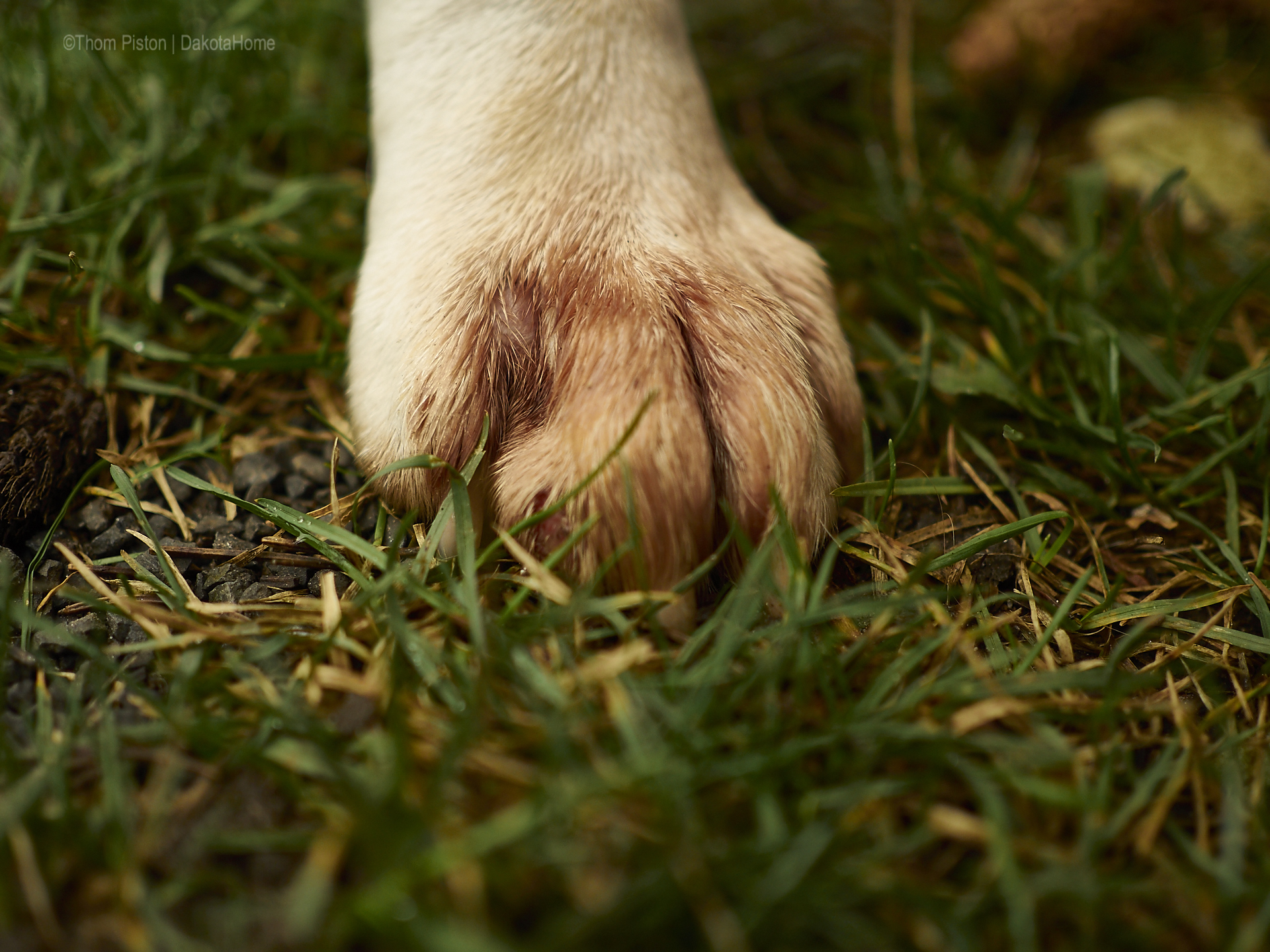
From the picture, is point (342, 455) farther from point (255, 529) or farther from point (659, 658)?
point (659, 658)

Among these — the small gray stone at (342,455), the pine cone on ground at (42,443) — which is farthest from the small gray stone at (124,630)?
the small gray stone at (342,455)

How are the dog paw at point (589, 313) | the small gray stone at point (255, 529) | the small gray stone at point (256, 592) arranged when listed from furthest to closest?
the small gray stone at point (255, 529)
the small gray stone at point (256, 592)
the dog paw at point (589, 313)

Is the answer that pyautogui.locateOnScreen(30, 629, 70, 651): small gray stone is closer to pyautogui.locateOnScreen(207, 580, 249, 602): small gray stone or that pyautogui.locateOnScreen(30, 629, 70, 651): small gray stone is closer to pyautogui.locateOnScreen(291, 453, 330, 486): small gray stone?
pyautogui.locateOnScreen(207, 580, 249, 602): small gray stone

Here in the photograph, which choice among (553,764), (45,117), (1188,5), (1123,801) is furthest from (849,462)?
(1188,5)

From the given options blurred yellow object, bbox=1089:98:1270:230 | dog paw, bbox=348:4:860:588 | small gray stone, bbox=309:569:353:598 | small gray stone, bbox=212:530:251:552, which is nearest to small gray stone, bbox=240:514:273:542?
small gray stone, bbox=212:530:251:552

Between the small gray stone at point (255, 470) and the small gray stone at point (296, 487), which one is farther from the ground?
the small gray stone at point (255, 470)

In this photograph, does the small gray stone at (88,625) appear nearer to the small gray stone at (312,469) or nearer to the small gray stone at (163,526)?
the small gray stone at (163,526)

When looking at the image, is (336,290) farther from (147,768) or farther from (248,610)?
(147,768)
